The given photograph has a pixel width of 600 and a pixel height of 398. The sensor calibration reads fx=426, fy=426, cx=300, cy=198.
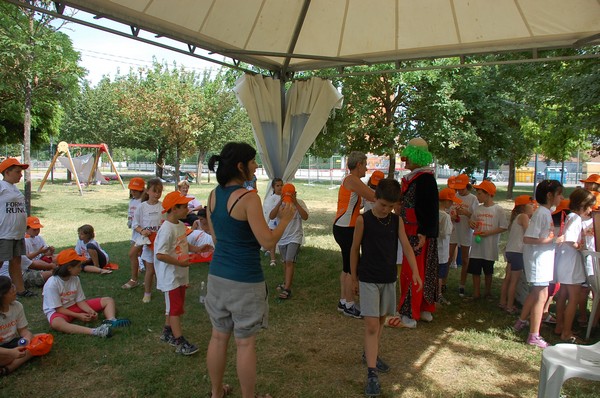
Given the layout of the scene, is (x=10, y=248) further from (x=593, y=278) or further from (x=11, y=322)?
(x=593, y=278)

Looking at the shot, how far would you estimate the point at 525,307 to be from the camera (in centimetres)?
460

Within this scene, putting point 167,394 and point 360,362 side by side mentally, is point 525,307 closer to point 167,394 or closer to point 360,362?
point 360,362

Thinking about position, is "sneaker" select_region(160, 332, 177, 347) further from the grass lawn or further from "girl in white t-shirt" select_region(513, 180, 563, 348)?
"girl in white t-shirt" select_region(513, 180, 563, 348)

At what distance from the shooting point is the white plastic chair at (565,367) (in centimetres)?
259

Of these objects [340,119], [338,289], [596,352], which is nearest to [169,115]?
[340,119]

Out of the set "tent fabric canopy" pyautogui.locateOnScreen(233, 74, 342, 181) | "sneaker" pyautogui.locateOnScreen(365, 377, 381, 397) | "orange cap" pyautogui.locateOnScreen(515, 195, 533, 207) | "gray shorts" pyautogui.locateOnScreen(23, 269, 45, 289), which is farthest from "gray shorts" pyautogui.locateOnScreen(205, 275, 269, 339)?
"gray shorts" pyautogui.locateOnScreen(23, 269, 45, 289)

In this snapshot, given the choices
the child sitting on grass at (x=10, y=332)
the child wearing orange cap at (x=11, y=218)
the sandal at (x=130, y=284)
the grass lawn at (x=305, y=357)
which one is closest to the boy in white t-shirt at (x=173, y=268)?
the grass lawn at (x=305, y=357)

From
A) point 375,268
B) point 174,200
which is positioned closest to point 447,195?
point 375,268

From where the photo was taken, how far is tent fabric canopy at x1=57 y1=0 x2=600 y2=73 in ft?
15.5

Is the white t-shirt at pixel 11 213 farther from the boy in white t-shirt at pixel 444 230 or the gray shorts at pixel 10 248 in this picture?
the boy in white t-shirt at pixel 444 230

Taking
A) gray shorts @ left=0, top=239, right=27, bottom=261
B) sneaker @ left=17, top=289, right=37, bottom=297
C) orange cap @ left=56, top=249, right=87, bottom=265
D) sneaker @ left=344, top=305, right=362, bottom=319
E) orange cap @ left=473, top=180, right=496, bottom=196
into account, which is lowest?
sneaker @ left=17, top=289, right=37, bottom=297

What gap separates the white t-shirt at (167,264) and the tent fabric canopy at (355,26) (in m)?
2.33

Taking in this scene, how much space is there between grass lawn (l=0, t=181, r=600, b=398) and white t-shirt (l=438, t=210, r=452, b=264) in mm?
673

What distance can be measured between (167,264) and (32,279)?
3.22 m
